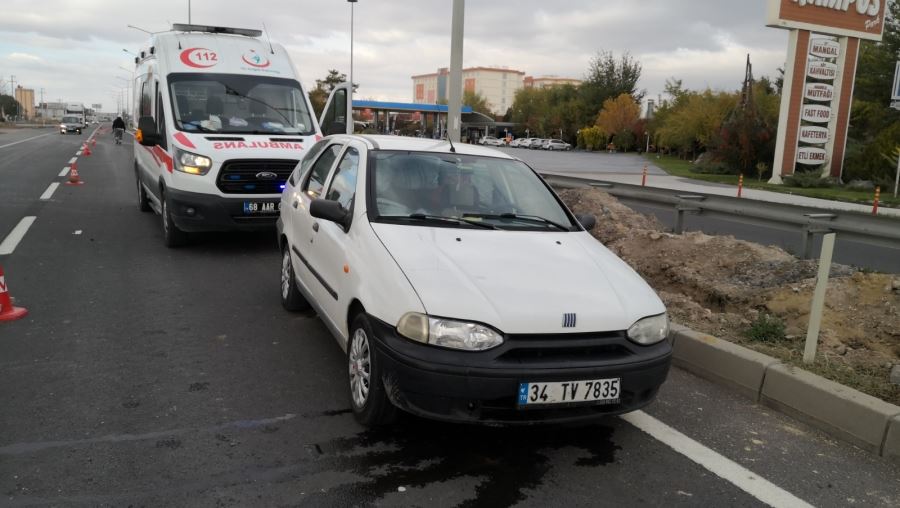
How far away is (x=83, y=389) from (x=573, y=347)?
3.06m

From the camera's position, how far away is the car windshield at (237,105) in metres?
8.88

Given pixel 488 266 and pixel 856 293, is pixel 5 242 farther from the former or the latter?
pixel 856 293

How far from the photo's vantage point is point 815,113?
28234 millimetres

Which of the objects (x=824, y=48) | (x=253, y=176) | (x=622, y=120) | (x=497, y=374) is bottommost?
(x=497, y=374)

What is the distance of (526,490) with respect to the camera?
3309 millimetres

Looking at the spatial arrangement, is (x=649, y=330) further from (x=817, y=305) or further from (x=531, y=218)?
(x=817, y=305)

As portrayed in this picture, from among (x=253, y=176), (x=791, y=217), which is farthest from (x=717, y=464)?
(x=253, y=176)

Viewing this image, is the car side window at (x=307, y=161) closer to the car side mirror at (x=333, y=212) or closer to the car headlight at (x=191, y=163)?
A: the car side mirror at (x=333, y=212)

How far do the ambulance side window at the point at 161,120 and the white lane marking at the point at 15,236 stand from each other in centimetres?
222

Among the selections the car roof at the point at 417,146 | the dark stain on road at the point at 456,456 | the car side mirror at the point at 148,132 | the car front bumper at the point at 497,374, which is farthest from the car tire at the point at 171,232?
the car front bumper at the point at 497,374

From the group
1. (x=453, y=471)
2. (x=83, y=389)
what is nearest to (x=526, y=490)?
(x=453, y=471)

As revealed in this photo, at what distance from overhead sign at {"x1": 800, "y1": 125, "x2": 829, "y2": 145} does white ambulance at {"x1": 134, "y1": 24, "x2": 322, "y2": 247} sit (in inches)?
986

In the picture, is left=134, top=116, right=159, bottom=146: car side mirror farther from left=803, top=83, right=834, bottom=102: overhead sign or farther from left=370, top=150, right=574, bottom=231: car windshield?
left=803, top=83, right=834, bottom=102: overhead sign

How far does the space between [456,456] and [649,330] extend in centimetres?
123
